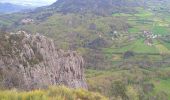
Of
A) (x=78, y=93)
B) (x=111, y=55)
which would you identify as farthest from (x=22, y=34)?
(x=111, y=55)

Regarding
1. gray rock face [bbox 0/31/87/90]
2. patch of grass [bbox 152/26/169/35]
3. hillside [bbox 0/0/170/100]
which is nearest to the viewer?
gray rock face [bbox 0/31/87/90]

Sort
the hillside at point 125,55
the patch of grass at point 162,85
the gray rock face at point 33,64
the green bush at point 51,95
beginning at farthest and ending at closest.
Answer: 1. the patch of grass at point 162,85
2. the hillside at point 125,55
3. the gray rock face at point 33,64
4. the green bush at point 51,95

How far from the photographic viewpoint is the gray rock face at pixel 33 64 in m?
42.3

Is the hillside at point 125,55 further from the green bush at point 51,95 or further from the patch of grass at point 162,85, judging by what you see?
the green bush at point 51,95

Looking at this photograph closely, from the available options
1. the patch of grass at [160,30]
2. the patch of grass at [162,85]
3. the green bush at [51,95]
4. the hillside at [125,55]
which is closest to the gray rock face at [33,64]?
the hillside at [125,55]

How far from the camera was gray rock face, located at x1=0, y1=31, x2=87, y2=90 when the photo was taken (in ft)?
139

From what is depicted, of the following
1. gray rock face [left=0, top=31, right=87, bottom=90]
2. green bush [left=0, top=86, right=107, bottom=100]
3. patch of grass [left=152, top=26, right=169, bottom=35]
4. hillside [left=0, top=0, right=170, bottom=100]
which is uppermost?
green bush [left=0, top=86, right=107, bottom=100]

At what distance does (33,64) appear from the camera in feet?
161

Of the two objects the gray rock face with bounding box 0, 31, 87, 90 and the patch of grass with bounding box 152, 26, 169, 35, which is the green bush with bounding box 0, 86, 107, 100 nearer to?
the gray rock face with bounding box 0, 31, 87, 90

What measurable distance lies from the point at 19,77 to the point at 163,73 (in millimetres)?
68195

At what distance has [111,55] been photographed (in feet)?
447

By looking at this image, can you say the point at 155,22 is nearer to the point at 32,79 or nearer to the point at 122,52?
the point at 122,52

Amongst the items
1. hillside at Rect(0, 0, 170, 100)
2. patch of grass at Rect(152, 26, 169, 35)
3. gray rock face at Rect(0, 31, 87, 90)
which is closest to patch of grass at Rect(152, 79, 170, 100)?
hillside at Rect(0, 0, 170, 100)

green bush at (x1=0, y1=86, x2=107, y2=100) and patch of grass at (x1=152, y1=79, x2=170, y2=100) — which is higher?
green bush at (x1=0, y1=86, x2=107, y2=100)
